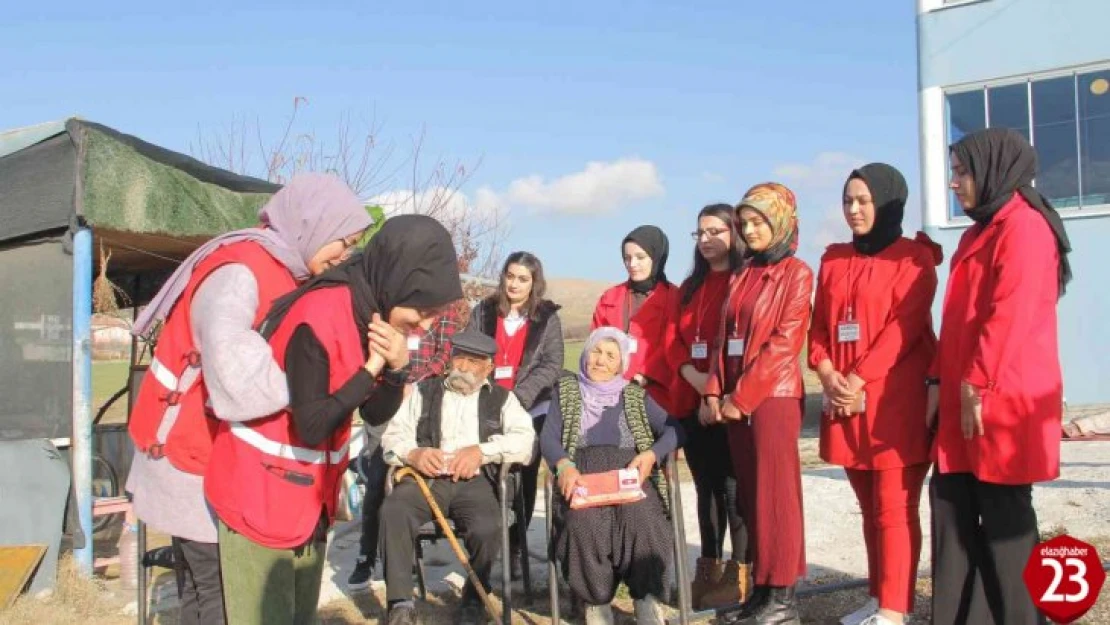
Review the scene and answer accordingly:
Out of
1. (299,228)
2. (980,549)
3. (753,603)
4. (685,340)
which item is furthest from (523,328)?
(299,228)

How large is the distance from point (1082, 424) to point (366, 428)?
717cm

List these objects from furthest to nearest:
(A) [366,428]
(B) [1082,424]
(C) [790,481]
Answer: (B) [1082,424] → (A) [366,428] → (C) [790,481]

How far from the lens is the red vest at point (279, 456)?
2.43m

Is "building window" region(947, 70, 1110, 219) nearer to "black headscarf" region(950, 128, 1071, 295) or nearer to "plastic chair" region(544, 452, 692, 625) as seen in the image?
"plastic chair" region(544, 452, 692, 625)

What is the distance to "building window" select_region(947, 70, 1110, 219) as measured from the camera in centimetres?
1300

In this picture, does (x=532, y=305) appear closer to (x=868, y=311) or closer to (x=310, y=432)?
(x=868, y=311)

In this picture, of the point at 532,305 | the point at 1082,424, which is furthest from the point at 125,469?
the point at 1082,424

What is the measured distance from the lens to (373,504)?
18.6ft

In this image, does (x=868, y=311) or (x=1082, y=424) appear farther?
(x=1082, y=424)

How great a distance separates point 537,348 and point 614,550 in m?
1.49

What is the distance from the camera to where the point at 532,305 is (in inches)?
222

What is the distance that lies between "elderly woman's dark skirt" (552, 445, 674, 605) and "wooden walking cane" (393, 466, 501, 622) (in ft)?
1.11

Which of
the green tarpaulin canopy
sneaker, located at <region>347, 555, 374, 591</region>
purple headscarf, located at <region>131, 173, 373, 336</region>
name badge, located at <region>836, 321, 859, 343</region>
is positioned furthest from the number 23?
the green tarpaulin canopy

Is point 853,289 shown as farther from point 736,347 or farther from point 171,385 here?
point 171,385
